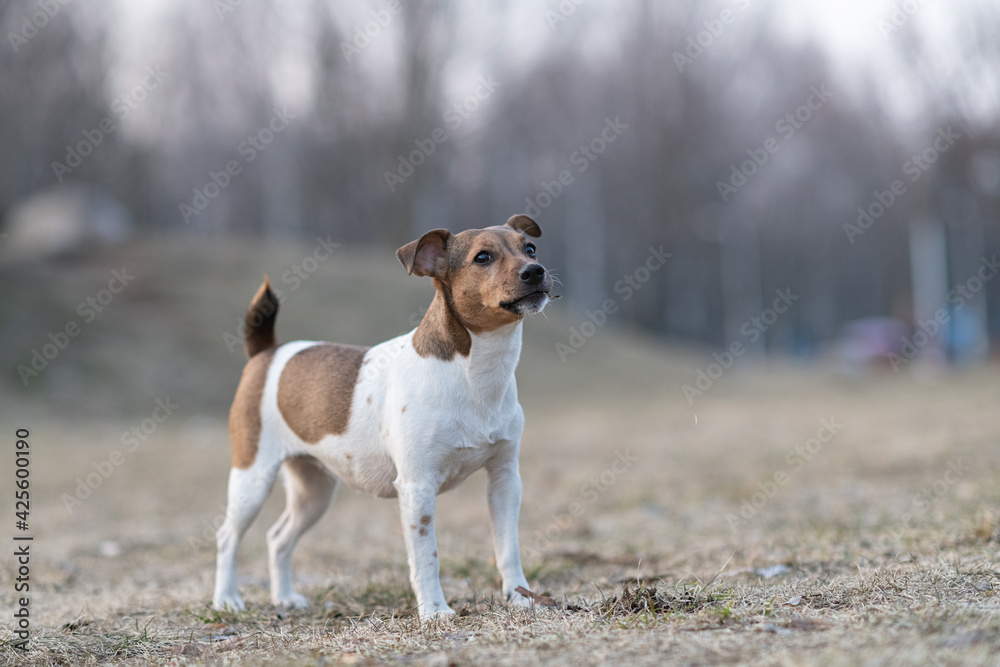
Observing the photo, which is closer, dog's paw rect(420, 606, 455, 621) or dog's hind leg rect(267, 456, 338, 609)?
dog's paw rect(420, 606, 455, 621)

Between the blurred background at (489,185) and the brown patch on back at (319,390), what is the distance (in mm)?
12991

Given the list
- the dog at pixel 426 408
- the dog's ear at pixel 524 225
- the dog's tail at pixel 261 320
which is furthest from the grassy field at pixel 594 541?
the dog's ear at pixel 524 225

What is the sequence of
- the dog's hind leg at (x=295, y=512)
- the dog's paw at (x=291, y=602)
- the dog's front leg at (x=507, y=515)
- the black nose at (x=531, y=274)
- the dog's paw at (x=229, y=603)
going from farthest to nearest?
1. the dog's hind leg at (x=295, y=512)
2. the dog's paw at (x=291, y=602)
3. the dog's paw at (x=229, y=603)
4. the dog's front leg at (x=507, y=515)
5. the black nose at (x=531, y=274)

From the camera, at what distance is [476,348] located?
3.73 m

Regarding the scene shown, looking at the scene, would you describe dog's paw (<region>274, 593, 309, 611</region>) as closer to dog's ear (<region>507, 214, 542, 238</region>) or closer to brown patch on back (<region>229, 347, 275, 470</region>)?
brown patch on back (<region>229, 347, 275, 470</region>)

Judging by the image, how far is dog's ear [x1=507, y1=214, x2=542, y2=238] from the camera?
4188 mm

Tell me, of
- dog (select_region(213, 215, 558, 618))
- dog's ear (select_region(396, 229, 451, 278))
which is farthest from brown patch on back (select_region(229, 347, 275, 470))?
dog's ear (select_region(396, 229, 451, 278))

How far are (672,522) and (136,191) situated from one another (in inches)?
1135

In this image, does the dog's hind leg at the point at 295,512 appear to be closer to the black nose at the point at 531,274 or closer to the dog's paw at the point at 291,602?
the dog's paw at the point at 291,602

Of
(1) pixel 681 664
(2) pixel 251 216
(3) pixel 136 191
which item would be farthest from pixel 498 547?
(2) pixel 251 216

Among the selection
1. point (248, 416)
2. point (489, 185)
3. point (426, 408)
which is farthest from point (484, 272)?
point (489, 185)

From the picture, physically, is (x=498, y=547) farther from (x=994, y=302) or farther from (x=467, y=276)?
(x=994, y=302)

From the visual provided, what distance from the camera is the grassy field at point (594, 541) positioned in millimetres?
3027

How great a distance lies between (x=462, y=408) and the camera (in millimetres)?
3736
